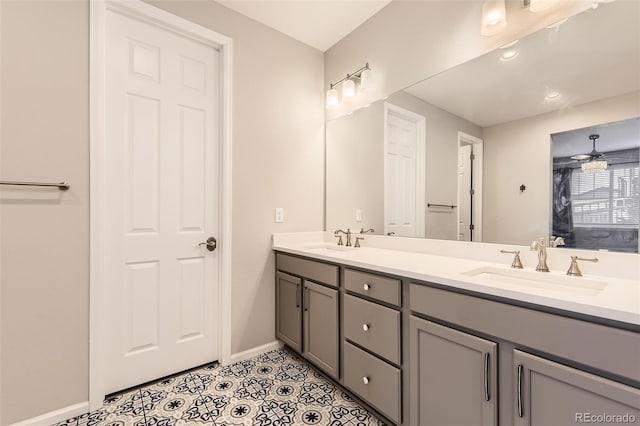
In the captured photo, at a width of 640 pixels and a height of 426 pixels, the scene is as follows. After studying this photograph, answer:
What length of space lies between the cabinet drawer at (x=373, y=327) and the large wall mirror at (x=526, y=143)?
68 centimetres

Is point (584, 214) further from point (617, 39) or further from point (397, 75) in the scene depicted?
point (397, 75)

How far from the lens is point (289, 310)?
2248 mm

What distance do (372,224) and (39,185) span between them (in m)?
2.03

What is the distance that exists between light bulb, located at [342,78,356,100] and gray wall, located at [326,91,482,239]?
0.14m

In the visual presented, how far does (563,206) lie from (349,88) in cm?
168

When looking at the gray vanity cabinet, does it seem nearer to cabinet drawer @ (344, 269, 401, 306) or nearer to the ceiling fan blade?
cabinet drawer @ (344, 269, 401, 306)

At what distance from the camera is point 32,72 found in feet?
4.94

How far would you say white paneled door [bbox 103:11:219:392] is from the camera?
1.79 m

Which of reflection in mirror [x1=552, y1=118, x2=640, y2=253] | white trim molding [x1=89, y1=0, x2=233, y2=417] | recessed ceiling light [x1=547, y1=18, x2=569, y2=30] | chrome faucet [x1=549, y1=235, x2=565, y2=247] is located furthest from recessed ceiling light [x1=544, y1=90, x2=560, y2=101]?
white trim molding [x1=89, y1=0, x2=233, y2=417]

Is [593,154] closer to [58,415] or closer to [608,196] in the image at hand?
[608,196]

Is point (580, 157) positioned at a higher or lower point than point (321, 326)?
higher

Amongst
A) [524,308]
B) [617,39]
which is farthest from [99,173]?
[617,39]

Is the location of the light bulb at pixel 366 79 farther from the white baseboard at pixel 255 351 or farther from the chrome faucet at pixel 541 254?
the white baseboard at pixel 255 351

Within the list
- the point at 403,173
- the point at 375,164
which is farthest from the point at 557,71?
the point at 375,164
